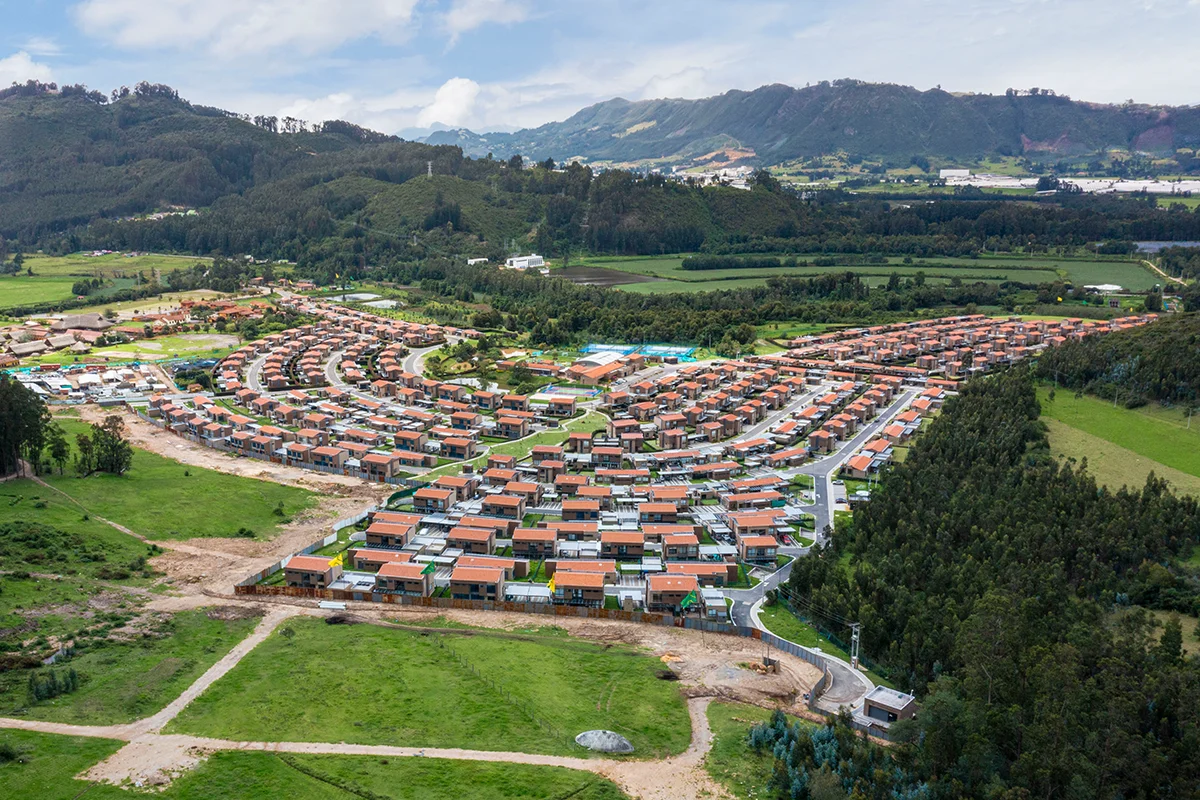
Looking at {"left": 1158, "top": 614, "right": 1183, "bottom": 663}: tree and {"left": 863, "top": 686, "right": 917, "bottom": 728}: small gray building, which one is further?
{"left": 1158, "top": 614, "right": 1183, "bottom": 663}: tree

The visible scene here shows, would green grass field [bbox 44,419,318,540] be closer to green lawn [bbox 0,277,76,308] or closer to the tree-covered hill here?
green lawn [bbox 0,277,76,308]

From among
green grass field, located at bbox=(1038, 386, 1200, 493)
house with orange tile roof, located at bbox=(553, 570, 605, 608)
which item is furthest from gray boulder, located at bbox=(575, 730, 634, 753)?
green grass field, located at bbox=(1038, 386, 1200, 493)

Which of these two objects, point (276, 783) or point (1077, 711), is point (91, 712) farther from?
point (1077, 711)

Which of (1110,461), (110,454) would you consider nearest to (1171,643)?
(1110,461)

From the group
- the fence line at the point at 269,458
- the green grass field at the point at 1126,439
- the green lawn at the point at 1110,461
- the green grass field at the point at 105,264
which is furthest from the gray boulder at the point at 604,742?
the green grass field at the point at 105,264

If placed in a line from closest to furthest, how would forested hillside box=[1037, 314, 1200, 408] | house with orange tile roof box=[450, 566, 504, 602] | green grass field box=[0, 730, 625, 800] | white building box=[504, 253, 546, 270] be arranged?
green grass field box=[0, 730, 625, 800] < house with orange tile roof box=[450, 566, 504, 602] < forested hillside box=[1037, 314, 1200, 408] < white building box=[504, 253, 546, 270]

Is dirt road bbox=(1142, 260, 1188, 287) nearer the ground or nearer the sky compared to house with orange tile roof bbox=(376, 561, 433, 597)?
nearer the sky
